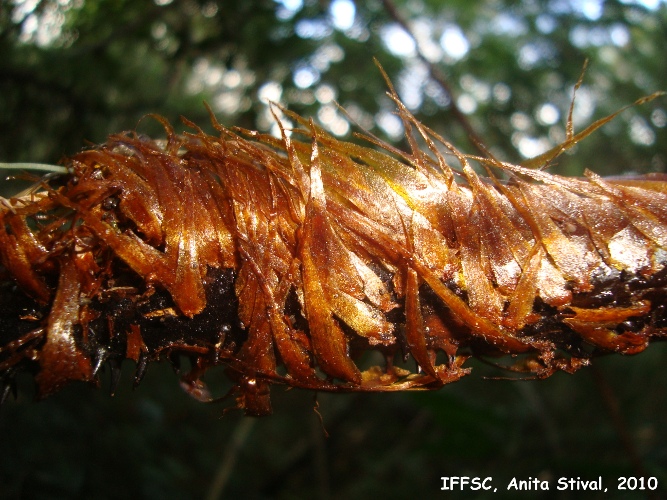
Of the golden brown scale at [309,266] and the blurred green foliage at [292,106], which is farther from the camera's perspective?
the blurred green foliage at [292,106]

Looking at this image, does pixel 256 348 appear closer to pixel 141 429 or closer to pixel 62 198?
pixel 62 198

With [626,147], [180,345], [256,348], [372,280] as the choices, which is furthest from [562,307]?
[626,147]

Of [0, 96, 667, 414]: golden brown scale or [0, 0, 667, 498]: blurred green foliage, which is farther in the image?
[0, 0, 667, 498]: blurred green foliage

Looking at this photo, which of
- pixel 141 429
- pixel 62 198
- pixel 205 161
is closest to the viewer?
pixel 62 198

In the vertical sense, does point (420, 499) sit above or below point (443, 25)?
below
